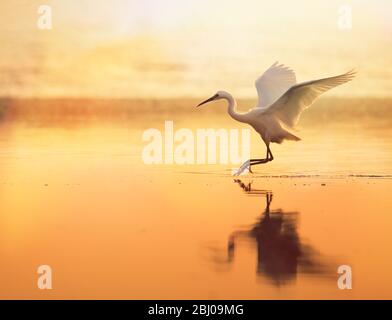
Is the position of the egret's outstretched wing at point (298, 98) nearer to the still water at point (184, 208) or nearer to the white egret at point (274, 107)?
the white egret at point (274, 107)

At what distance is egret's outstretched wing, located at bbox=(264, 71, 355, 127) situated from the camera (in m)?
4.02

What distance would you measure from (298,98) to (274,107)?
6.6 inches

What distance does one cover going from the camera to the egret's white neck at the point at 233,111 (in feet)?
15.1

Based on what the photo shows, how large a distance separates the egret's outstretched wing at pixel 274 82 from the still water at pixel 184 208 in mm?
496

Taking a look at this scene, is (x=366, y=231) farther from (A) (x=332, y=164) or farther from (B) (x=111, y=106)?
(B) (x=111, y=106)

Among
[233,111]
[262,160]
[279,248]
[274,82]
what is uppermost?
[274,82]

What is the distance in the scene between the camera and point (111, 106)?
523 cm

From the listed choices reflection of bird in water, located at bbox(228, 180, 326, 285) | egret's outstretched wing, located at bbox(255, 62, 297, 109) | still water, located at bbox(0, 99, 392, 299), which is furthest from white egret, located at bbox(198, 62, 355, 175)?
reflection of bird in water, located at bbox(228, 180, 326, 285)

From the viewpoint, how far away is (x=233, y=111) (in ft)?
15.2

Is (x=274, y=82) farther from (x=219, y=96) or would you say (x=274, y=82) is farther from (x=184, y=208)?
(x=184, y=208)

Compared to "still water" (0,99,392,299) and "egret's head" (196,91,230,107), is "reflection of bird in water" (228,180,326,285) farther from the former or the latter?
"egret's head" (196,91,230,107)

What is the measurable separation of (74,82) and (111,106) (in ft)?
0.95

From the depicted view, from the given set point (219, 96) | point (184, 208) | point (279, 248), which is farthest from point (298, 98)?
point (279, 248)

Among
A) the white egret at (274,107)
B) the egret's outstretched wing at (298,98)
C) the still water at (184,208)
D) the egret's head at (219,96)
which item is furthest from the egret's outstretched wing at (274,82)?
the still water at (184,208)
